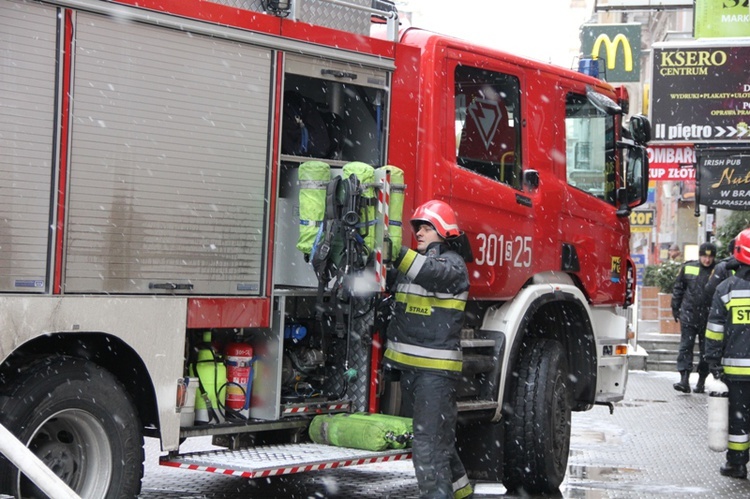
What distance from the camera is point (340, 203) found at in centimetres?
667

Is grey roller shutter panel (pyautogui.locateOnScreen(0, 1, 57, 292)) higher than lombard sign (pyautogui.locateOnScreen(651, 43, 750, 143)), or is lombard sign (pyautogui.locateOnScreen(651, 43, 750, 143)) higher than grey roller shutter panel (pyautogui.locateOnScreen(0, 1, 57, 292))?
lombard sign (pyautogui.locateOnScreen(651, 43, 750, 143))

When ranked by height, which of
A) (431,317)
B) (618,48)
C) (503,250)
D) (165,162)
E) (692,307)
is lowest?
(692,307)

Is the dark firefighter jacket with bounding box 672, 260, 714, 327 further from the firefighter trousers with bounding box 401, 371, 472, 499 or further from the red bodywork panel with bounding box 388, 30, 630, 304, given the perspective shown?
the firefighter trousers with bounding box 401, 371, 472, 499

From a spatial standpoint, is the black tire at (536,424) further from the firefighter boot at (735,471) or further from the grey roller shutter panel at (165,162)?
the grey roller shutter panel at (165,162)

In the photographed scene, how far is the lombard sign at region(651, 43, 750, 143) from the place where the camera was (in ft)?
56.5

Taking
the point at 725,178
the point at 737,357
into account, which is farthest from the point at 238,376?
the point at 725,178

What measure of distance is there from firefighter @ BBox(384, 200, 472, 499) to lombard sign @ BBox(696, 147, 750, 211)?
10.9 metres

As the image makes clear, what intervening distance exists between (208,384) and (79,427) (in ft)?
2.96

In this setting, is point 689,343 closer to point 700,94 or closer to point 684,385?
point 684,385

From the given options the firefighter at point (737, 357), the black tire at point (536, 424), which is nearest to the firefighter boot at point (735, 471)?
the firefighter at point (737, 357)

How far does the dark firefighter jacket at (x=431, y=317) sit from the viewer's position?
6.95m

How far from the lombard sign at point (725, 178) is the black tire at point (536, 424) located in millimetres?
9486

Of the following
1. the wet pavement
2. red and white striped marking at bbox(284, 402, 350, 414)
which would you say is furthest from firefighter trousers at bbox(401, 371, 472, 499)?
the wet pavement

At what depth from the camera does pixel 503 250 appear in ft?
26.1
